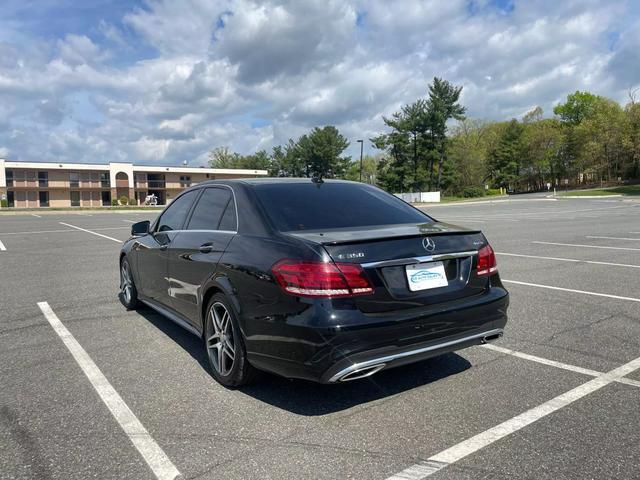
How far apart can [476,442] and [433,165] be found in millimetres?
69261

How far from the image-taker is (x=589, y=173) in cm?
9056

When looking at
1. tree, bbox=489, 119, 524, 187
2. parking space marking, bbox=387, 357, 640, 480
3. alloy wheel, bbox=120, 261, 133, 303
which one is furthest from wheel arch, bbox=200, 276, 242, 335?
tree, bbox=489, 119, 524, 187

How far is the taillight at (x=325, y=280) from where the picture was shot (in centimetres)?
304

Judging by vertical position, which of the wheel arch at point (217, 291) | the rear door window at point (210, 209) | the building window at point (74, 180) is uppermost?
the building window at point (74, 180)

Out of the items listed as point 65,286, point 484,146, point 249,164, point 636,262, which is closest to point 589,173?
point 484,146

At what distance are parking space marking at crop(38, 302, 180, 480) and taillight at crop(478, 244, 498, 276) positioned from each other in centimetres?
243

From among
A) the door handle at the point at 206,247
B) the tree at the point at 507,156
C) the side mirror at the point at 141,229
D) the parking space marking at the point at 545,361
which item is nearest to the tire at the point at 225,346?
the door handle at the point at 206,247

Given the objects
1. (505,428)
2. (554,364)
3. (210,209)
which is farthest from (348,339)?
(554,364)

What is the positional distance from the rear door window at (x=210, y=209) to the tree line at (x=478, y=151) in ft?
184

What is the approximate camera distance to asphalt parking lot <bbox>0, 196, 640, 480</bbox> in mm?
2668

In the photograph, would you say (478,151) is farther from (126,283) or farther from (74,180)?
(126,283)

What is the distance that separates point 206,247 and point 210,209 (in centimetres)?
51

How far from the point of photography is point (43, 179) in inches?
2876

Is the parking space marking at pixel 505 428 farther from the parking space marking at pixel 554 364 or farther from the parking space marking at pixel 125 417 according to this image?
the parking space marking at pixel 125 417
